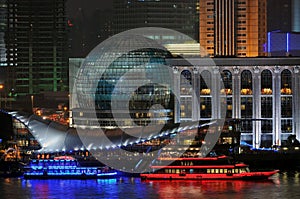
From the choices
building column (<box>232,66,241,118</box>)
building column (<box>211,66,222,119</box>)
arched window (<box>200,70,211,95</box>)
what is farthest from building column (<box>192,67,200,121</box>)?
building column (<box>232,66,241,118</box>)

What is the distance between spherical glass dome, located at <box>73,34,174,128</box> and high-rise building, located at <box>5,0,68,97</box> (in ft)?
168

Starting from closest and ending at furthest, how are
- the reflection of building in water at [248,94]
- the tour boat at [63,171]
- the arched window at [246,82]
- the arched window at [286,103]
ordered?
the tour boat at [63,171], the reflection of building in water at [248,94], the arched window at [286,103], the arched window at [246,82]

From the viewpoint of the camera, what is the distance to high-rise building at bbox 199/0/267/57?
11100 centimetres

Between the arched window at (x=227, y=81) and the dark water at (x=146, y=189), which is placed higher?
the arched window at (x=227, y=81)

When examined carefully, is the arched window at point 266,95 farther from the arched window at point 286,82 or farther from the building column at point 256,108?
the arched window at point 286,82

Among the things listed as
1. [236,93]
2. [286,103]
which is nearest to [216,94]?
[236,93]

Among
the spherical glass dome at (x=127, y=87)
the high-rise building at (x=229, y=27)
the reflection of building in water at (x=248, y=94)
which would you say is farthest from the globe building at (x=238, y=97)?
the high-rise building at (x=229, y=27)

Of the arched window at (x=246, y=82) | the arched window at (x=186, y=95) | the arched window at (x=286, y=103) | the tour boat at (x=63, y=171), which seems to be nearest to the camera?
the tour boat at (x=63, y=171)

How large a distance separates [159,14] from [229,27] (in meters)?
28.8

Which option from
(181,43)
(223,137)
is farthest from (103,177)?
(181,43)

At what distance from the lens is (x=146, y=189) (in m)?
67.8

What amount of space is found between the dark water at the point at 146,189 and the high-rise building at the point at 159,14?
2601 inches

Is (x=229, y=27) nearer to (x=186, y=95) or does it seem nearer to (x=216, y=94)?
(x=216, y=94)

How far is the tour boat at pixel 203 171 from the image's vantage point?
7344 cm
